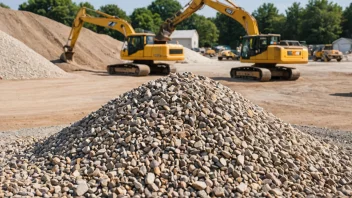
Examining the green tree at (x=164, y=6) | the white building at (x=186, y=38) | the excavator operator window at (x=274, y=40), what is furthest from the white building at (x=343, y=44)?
the excavator operator window at (x=274, y=40)

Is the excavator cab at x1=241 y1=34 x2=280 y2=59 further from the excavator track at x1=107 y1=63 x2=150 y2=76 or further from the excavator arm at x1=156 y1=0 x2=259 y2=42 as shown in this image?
the excavator track at x1=107 y1=63 x2=150 y2=76

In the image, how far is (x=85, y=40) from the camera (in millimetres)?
36688

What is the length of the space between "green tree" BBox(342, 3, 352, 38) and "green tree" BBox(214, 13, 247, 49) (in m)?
19.4

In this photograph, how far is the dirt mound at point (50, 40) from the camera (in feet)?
104

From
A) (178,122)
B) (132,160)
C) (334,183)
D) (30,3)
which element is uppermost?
(30,3)

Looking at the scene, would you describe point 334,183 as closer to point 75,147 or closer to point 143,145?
point 143,145

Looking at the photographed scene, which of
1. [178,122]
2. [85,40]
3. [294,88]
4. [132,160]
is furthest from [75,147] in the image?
[85,40]

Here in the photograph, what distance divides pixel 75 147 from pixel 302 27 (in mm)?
70753

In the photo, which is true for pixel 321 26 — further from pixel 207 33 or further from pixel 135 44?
pixel 135 44

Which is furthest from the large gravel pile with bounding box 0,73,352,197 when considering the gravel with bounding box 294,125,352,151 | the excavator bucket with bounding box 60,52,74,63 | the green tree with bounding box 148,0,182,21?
the green tree with bounding box 148,0,182,21

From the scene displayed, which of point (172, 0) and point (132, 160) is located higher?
point (172, 0)

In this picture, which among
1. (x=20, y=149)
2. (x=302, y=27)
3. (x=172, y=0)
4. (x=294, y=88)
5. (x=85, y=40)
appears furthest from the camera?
(x=172, y=0)

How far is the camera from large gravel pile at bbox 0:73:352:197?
5480mm

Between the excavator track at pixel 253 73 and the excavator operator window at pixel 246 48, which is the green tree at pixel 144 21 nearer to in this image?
the excavator track at pixel 253 73
